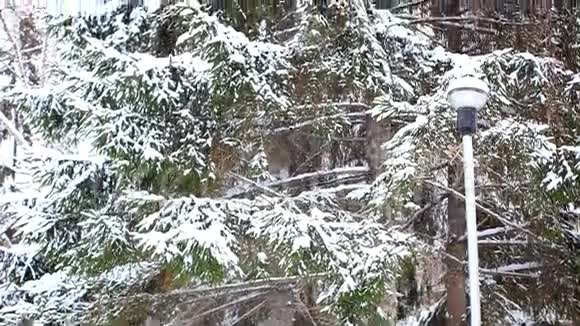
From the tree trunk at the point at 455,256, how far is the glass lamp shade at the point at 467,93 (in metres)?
1.82

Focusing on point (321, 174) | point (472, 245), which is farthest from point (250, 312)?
point (472, 245)

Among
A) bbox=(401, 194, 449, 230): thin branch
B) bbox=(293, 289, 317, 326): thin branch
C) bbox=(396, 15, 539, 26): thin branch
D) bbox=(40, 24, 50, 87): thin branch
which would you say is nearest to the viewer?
bbox=(293, 289, 317, 326): thin branch

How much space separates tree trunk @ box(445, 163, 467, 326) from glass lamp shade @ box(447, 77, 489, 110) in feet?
5.99

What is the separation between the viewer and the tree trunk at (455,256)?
205 inches

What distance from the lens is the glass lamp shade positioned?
342 cm

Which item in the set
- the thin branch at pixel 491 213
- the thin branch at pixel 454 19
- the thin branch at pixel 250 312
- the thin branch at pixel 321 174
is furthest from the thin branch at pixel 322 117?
the thin branch at pixel 250 312

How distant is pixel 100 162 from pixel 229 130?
1.00 m

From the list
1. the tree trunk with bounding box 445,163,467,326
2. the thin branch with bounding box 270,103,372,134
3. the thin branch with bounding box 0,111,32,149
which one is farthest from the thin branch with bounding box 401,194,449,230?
the thin branch with bounding box 0,111,32,149

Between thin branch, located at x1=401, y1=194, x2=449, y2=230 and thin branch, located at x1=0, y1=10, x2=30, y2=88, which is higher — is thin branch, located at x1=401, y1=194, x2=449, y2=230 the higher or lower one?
the lower one

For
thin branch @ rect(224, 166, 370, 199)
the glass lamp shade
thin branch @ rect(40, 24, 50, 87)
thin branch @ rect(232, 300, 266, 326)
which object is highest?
thin branch @ rect(40, 24, 50, 87)

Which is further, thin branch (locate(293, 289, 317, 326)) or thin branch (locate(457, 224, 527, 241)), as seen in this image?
thin branch (locate(457, 224, 527, 241))

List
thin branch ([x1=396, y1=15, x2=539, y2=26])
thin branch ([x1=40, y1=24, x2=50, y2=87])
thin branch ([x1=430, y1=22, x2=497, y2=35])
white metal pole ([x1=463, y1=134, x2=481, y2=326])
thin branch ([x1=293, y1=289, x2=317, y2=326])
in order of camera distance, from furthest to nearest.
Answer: thin branch ([x1=40, y1=24, x2=50, y2=87])
thin branch ([x1=430, y1=22, x2=497, y2=35])
thin branch ([x1=396, y1=15, x2=539, y2=26])
thin branch ([x1=293, y1=289, x2=317, y2=326])
white metal pole ([x1=463, y1=134, x2=481, y2=326])

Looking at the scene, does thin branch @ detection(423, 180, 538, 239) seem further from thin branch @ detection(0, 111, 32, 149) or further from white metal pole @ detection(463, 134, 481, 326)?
thin branch @ detection(0, 111, 32, 149)

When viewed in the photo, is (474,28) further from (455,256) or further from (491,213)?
(455,256)
